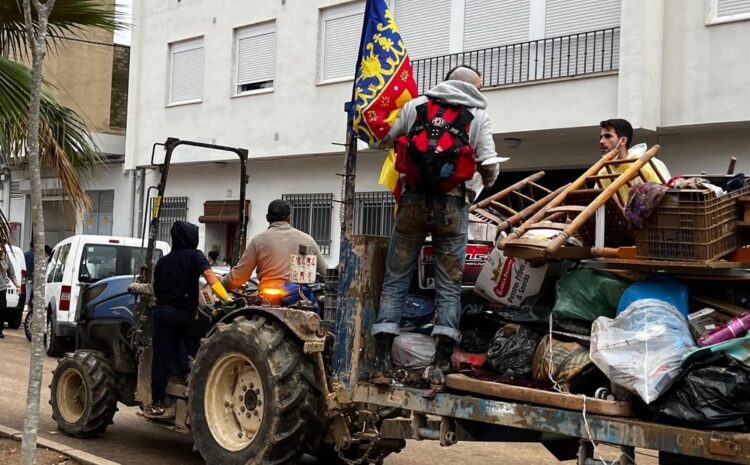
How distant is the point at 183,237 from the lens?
7.48 meters

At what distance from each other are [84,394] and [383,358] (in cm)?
369

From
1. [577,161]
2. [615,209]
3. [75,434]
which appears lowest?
[75,434]

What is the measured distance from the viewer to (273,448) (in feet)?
19.2

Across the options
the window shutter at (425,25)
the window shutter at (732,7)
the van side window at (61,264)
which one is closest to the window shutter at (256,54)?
the window shutter at (425,25)

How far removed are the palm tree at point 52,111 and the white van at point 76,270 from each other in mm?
6722

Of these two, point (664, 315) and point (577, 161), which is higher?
point (577, 161)

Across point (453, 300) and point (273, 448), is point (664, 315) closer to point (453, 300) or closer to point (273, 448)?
point (453, 300)

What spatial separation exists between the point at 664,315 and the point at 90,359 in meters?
5.29

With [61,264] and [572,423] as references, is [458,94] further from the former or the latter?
[61,264]

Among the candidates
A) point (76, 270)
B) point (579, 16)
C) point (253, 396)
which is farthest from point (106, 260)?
point (253, 396)

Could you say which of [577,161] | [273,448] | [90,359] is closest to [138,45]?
[577,161]

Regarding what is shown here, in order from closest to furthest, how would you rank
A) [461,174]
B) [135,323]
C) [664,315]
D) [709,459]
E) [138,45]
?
[709,459]
[664,315]
[461,174]
[135,323]
[138,45]

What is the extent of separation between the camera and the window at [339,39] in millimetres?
18312

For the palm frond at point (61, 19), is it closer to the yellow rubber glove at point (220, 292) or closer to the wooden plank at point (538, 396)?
the yellow rubber glove at point (220, 292)
